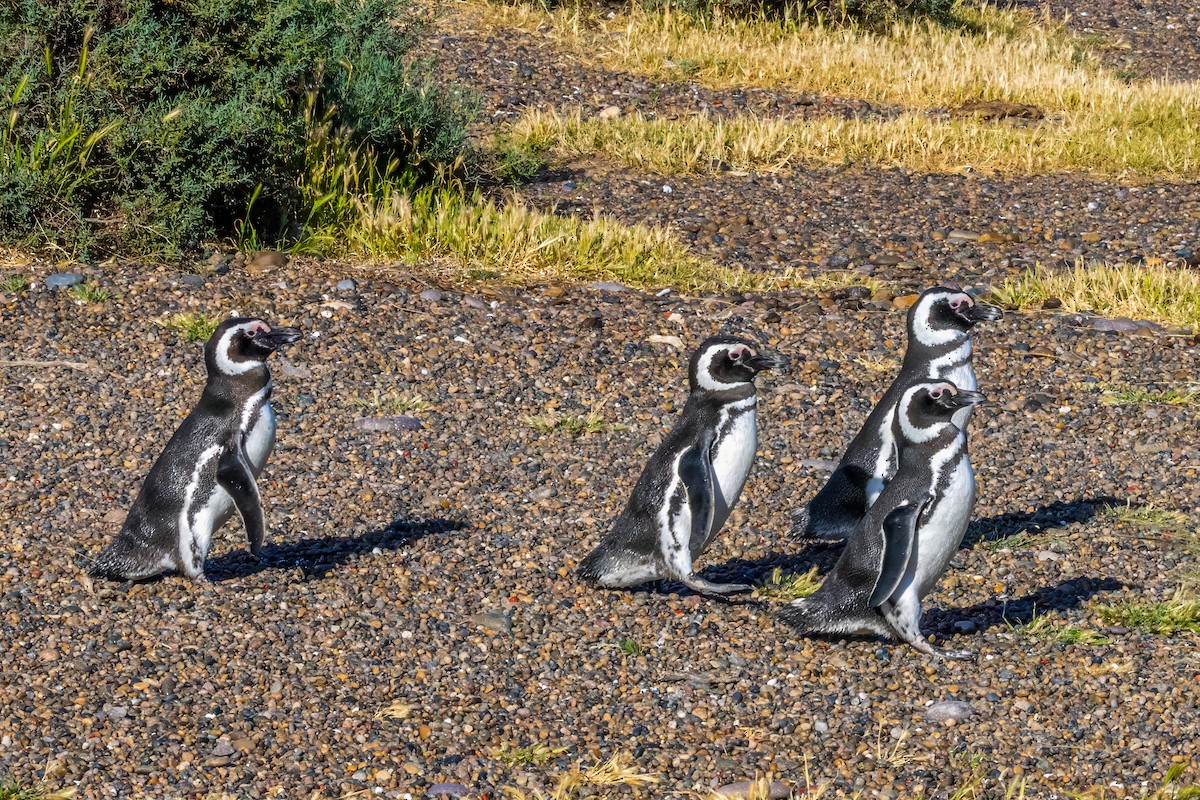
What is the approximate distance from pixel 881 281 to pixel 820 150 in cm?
280

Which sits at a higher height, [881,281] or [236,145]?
[236,145]

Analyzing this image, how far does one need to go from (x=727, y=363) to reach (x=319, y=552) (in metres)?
1.57

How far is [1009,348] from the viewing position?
779cm

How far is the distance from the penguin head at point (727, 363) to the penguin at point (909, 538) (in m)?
0.54

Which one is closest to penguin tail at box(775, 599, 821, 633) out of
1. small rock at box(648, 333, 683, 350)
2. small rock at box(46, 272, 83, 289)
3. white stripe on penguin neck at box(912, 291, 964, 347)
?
white stripe on penguin neck at box(912, 291, 964, 347)

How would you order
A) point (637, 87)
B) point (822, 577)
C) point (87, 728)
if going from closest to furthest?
1. point (87, 728)
2. point (822, 577)
3. point (637, 87)

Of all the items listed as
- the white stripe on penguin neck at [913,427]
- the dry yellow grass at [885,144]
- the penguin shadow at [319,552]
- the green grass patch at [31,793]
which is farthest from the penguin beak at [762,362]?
the dry yellow grass at [885,144]

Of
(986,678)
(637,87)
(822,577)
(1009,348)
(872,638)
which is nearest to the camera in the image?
(986,678)

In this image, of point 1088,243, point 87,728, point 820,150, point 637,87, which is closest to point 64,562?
point 87,728

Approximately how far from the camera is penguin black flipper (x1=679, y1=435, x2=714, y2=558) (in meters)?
5.07

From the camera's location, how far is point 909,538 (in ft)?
15.4

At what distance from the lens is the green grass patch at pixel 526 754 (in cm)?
412

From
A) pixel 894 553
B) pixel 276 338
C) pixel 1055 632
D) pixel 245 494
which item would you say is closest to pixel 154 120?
pixel 276 338

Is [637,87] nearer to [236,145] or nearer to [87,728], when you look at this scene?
[236,145]
